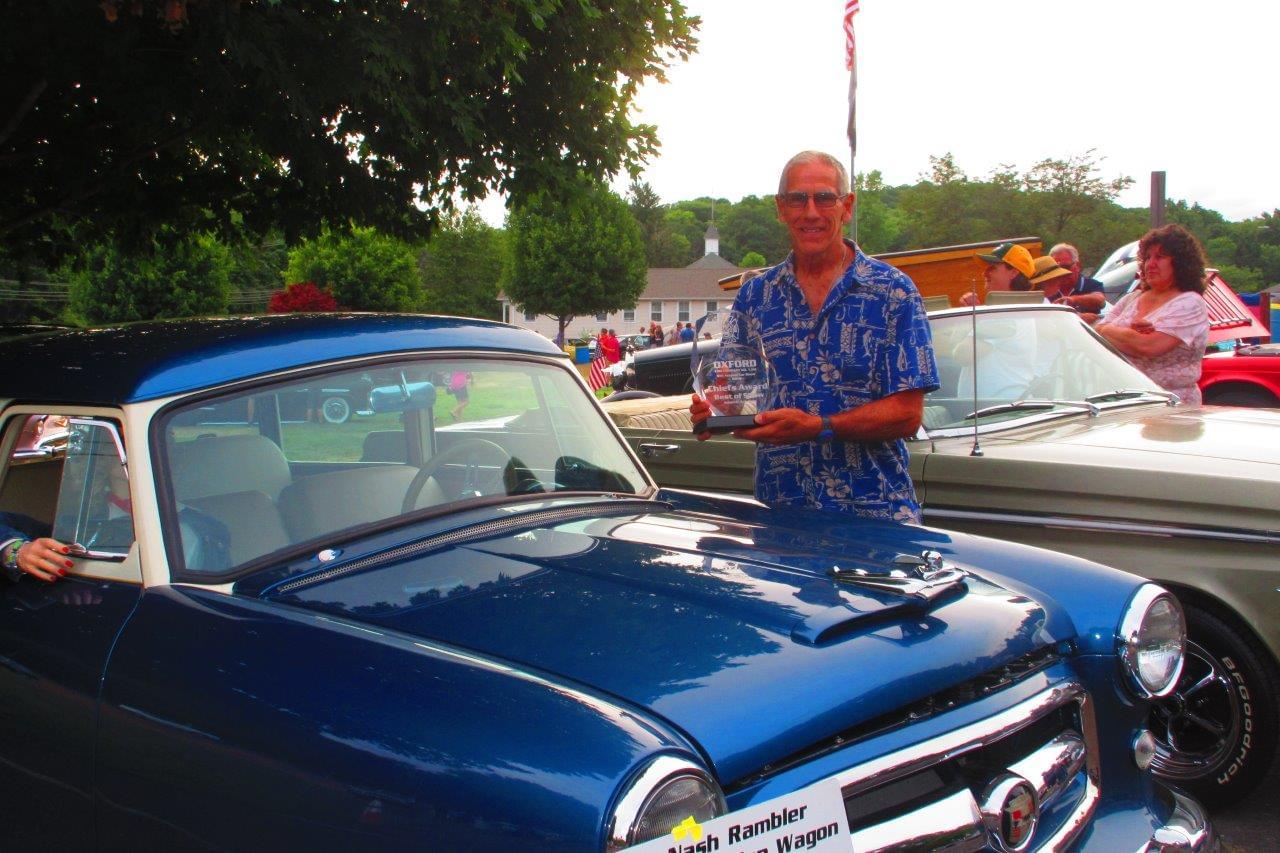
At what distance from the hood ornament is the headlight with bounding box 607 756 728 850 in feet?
2.45

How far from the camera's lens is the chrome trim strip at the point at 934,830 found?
183 centimetres

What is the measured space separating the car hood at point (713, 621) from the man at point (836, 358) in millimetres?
702

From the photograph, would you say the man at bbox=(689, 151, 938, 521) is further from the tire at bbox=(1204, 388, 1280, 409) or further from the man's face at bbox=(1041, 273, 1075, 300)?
the tire at bbox=(1204, 388, 1280, 409)

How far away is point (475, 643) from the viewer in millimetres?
2012

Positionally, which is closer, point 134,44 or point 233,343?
point 233,343

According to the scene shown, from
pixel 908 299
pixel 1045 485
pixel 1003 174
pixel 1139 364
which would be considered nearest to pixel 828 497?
pixel 908 299

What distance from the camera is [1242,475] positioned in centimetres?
380

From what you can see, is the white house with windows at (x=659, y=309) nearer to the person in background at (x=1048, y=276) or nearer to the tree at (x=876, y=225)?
the tree at (x=876, y=225)

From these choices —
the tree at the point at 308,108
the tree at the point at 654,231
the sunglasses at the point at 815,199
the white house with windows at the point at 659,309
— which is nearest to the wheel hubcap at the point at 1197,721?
the sunglasses at the point at 815,199

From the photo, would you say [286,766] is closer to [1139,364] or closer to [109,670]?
[109,670]

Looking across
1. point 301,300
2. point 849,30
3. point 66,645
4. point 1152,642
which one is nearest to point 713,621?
point 1152,642

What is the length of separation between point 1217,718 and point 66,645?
3420 millimetres

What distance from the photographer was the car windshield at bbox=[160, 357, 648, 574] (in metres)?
2.54

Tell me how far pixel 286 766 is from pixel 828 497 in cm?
203
